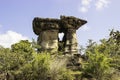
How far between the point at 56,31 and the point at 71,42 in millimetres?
2790

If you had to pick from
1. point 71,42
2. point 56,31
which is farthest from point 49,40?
point 71,42

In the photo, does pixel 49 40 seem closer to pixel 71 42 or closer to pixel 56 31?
pixel 56 31

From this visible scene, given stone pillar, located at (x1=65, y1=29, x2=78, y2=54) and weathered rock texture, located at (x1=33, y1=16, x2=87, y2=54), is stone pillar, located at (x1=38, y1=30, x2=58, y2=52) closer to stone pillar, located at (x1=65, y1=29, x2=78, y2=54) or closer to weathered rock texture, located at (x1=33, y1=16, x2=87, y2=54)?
weathered rock texture, located at (x1=33, y1=16, x2=87, y2=54)

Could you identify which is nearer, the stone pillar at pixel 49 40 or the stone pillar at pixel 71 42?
the stone pillar at pixel 49 40

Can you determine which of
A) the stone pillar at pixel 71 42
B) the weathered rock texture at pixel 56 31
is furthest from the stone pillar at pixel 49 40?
the stone pillar at pixel 71 42

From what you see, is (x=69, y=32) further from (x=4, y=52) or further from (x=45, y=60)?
(x=45, y=60)

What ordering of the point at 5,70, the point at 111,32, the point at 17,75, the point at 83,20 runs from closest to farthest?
the point at 17,75
the point at 5,70
the point at 83,20
the point at 111,32

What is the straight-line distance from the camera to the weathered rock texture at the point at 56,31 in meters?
40.8

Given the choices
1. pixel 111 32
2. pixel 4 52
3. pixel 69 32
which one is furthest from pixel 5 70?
pixel 111 32

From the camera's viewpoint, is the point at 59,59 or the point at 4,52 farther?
the point at 4,52

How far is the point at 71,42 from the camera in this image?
41594mm

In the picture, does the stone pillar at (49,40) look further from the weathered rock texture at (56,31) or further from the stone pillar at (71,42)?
the stone pillar at (71,42)

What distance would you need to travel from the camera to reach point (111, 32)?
4534 centimetres

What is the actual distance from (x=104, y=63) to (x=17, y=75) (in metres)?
9.02
